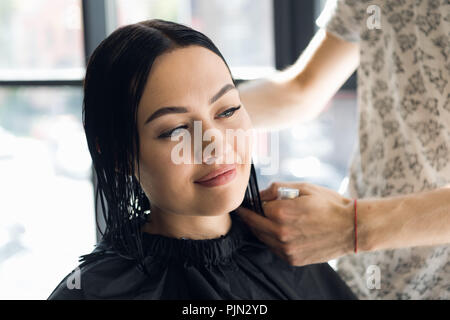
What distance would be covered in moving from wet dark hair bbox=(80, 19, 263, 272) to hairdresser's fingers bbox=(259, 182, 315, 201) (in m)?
0.33

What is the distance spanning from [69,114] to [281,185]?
5.72 feet

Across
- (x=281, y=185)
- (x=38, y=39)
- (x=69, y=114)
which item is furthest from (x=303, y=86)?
(x=38, y=39)

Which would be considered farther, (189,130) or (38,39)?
(38,39)

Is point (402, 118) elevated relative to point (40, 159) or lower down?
elevated

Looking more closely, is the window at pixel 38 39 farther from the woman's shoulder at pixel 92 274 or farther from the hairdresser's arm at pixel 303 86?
the woman's shoulder at pixel 92 274

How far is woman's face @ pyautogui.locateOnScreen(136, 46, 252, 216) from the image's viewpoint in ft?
3.44

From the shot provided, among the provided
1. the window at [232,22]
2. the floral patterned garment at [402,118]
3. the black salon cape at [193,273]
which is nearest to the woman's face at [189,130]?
the black salon cape at [193,273]

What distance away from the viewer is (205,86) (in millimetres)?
1064

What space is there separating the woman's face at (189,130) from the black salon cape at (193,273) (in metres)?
0.12

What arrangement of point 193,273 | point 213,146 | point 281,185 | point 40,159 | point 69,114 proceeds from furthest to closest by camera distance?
point 40,159
point 69,114
point 281,185
point 193,273
point 213,146

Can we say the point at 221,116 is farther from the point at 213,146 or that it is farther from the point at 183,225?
the point at 183,225

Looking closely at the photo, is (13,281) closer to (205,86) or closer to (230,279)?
(230,279)

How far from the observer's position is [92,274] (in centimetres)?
113

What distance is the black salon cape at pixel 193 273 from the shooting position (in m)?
1.13
